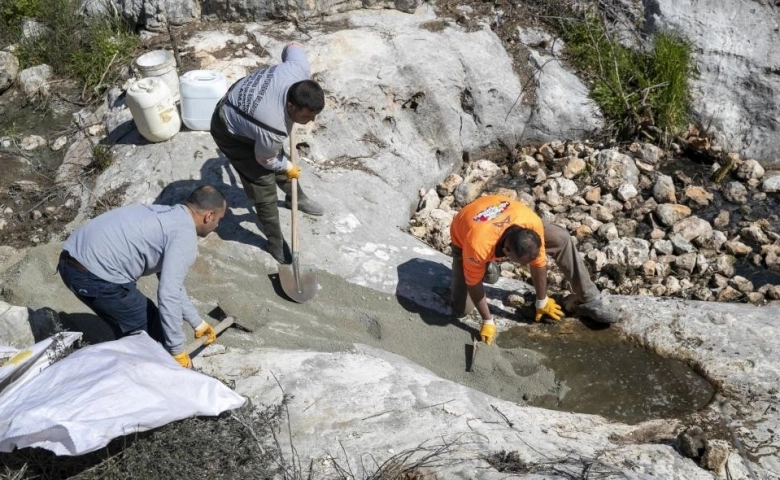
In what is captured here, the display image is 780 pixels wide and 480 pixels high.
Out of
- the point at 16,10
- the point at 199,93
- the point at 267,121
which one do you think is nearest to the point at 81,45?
the point at 16,10

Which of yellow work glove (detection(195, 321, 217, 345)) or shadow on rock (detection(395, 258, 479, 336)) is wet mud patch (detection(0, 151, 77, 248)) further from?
shadow on rock (detection(395, 258, 479, 336))

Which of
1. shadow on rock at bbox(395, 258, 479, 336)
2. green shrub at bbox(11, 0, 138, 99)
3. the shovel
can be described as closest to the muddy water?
shadow on rock at bbox(395, 258, 479, 336)

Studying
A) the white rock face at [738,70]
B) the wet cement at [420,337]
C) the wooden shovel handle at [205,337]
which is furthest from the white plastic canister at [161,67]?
the white rock face at [738,70]

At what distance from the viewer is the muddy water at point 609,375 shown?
435 cm

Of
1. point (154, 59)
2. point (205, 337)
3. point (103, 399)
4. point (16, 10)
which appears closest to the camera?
point (103, 399)

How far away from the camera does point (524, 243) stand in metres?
4.05

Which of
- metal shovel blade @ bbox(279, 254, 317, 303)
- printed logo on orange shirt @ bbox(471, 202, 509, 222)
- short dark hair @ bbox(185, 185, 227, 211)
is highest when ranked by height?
short dark hair @ bbox(185, 185, 227, 211)

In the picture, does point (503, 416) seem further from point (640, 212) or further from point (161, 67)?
point (161, 67)

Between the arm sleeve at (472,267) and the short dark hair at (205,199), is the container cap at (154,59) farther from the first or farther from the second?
the arm sleeve at (472,267)

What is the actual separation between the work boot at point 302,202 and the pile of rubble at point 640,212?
94 cm

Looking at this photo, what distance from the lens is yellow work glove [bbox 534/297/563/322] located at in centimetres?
482

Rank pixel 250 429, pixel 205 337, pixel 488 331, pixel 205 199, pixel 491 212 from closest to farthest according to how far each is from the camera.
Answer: pixel 250 429, pixel 205 199, pixel 205 337, pixel 491 212, pixel 488 331

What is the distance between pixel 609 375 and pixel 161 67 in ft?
12.8

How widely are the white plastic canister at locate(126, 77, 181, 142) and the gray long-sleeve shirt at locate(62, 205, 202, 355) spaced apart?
1895 mm
